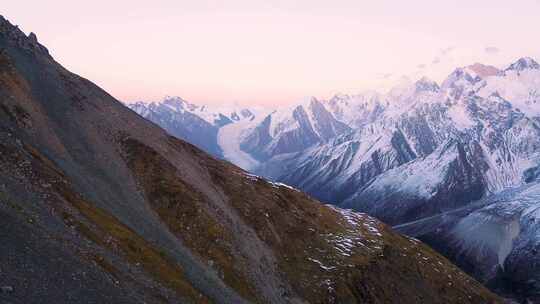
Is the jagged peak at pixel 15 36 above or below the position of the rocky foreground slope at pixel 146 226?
above

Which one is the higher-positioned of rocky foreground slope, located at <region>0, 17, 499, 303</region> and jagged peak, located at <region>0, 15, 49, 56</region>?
jagged peak, located at <region>0, 15, 49, 56</region>

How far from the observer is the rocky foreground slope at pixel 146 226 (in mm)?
51375

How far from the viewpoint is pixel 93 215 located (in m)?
78.5

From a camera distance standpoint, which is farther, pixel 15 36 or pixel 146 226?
pixel 15 36

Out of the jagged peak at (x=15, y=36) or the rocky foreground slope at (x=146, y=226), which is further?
the jagged peak at (x=15, y=36)

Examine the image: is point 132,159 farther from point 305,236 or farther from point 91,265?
point 91,265

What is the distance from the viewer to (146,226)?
9431 centimetres

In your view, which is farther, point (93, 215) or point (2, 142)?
point (93, 215)

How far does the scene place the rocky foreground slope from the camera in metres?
51.4

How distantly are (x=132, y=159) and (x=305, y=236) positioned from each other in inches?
1858

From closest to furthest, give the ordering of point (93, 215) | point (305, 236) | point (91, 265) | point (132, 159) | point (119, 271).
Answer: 1. point (91, 265)
2. point (119, 271)
3. point (93, 215)
4. point (132, 159)
5. point (305, 236)

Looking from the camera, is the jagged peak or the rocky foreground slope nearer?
the rocky foreground slope

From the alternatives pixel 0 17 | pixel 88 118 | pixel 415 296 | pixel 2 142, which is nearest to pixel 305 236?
pixel 415 296

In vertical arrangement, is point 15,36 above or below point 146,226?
above
